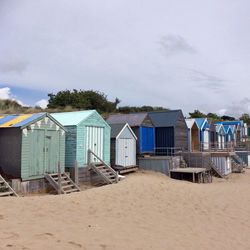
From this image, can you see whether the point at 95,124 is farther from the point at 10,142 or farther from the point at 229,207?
the point at 229,207

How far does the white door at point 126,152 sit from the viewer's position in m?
18.3

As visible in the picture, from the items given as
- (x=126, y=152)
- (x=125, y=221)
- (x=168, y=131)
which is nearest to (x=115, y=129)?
(x=126, y=152)

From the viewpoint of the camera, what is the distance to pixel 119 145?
60.0 ft

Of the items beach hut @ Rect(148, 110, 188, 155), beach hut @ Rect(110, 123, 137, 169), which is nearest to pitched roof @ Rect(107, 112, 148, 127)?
beach hut @ Rect(110, 123, 137, 169)

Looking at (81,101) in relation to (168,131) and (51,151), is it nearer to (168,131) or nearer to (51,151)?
(168,131)

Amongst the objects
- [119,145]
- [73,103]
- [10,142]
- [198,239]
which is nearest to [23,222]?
[198,239]

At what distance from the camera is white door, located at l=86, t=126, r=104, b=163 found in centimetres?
1586

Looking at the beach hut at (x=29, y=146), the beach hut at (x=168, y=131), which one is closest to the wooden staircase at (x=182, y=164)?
the beach hut at (x=168, y=131)

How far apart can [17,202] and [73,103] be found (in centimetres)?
3571

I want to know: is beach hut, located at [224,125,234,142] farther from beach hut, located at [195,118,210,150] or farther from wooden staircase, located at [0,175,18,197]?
wooden staircase, located at [0,175,18,197]

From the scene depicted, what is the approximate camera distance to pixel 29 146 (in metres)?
12.5

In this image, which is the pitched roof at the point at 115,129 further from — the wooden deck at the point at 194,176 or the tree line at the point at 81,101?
the tree line at the point at 81,101

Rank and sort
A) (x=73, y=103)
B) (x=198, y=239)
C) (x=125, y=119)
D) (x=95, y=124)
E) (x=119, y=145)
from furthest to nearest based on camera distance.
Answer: (x=73, y=103)
(x=125, y=119)
(x=119, y=145)
(x=95, y=124)
(x=198, y=239)

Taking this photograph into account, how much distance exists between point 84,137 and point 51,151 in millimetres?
2424
